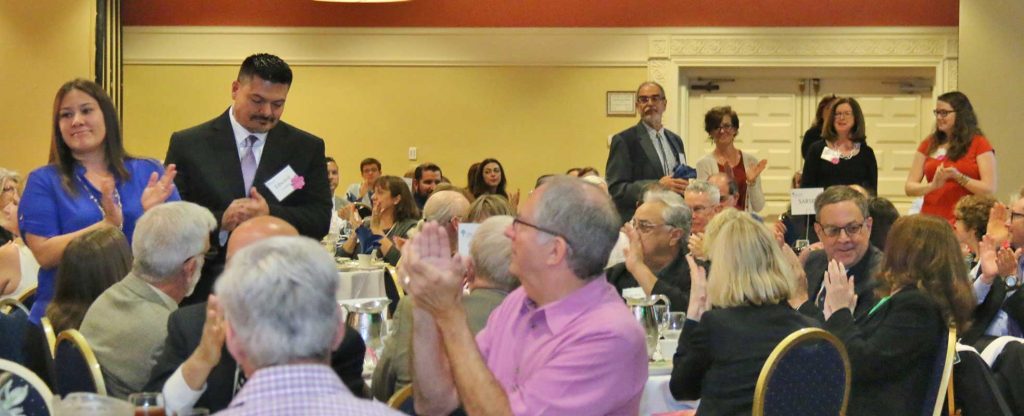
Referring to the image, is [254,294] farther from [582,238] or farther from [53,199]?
[53,199]

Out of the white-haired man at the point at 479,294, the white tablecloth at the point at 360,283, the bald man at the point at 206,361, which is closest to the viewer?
the bald man at the point at 206,361

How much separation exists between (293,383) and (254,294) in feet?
0.46

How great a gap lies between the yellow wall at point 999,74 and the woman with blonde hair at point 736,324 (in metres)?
8.26

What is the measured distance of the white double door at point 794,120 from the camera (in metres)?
12.6

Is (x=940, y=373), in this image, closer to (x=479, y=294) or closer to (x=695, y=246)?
(x=479, y=294)

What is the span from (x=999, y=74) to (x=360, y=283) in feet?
21.1

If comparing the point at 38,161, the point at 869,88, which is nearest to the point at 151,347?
the point at 38,161

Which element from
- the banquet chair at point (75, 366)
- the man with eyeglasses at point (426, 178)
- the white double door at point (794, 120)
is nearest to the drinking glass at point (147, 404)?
the banquet chair at point (75, 366)

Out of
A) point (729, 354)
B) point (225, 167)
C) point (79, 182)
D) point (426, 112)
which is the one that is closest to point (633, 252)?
point (225, 167)

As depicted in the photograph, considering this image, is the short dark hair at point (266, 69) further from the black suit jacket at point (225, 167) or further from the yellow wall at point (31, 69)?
the yellow wall at point (31, 69)

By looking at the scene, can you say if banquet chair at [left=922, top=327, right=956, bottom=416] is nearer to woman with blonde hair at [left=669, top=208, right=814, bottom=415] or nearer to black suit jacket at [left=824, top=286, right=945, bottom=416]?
black suit jacket at [left=824, top=286, right=945, bottom=416]

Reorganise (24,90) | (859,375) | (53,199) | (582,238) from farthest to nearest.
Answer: (24,90), (53,199), (859,375), (582,238)

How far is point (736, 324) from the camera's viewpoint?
347cm

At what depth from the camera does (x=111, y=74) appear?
12227 mm
